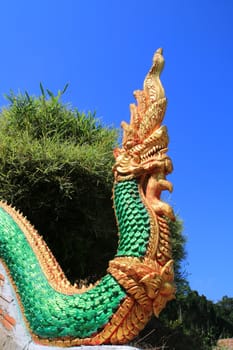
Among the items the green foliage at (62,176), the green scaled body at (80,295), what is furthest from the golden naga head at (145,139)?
the green foliage at (62,176)

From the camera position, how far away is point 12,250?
3.94 meters

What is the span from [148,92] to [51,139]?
280 cm

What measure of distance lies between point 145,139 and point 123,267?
0.92 m

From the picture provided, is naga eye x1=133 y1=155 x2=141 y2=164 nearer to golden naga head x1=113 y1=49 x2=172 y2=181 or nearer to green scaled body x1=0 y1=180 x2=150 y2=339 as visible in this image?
golden naga head x1=113 y1=49 x2=172 y2=181

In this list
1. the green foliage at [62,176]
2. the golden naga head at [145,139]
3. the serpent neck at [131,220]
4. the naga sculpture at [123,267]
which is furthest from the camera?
the green foliage at [62,176]

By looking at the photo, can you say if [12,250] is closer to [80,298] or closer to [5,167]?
[80,298]

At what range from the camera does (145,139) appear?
3621mm

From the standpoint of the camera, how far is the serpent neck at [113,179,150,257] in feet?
10.8

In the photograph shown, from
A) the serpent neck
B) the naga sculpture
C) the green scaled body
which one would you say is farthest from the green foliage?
the serpent neck

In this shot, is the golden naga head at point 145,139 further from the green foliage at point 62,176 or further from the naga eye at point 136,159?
the green foliage at point 62,176

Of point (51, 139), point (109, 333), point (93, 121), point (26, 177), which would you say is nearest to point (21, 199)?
point (26, 177)

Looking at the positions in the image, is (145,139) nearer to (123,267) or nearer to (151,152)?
(151,152)

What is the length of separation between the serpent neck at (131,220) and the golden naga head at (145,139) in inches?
3.6

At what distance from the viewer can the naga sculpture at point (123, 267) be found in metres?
3.18
